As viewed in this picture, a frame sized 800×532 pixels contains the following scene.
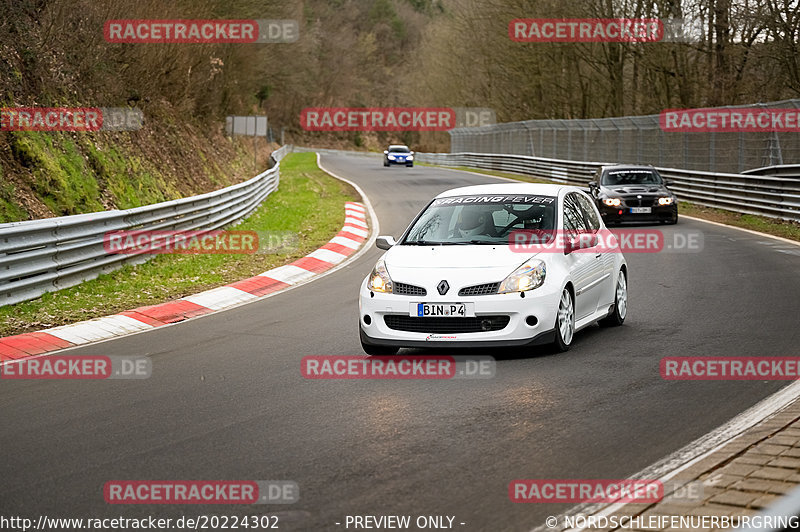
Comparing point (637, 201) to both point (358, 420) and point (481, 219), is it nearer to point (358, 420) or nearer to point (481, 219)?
point (481, 219)

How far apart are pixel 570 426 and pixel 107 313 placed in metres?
7.60

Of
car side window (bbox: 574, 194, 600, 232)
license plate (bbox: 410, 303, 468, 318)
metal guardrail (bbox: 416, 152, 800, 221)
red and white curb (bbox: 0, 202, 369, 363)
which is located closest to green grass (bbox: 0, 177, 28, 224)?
red and white curb (bbox: 0, 202, 369, 363)

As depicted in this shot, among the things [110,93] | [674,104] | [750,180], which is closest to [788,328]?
[750,180]

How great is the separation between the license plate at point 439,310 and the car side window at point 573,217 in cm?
187

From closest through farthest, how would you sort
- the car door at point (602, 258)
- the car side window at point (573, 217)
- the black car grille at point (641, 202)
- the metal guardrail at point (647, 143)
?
the car side window at point (573, 217)
the car door at point (602, 258)
the black car grille at point (641, 202)
the metal guardrail at point (647, 143)

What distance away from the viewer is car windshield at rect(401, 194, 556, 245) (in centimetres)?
989

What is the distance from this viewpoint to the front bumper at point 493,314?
878cm

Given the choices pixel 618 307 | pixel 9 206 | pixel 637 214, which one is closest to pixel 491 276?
pixel 618 307

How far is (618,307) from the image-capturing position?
1091 centimetres

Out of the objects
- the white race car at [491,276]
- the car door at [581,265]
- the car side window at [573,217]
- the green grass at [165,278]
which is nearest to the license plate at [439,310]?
the white race car at [491,276]

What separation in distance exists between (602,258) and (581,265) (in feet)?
2.48

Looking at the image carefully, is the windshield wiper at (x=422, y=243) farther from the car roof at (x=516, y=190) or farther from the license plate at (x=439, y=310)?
the license plate at (x=439, y=310)

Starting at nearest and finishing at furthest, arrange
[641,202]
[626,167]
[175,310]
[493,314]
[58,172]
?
[493,314] < [175,310] < [58,172] < [641,202] < [626,167]

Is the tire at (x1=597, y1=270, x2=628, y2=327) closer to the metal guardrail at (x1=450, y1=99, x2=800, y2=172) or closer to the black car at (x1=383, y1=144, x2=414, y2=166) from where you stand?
the metal guardrail at (x1=450, y1=99, x2=800, y2=172)
